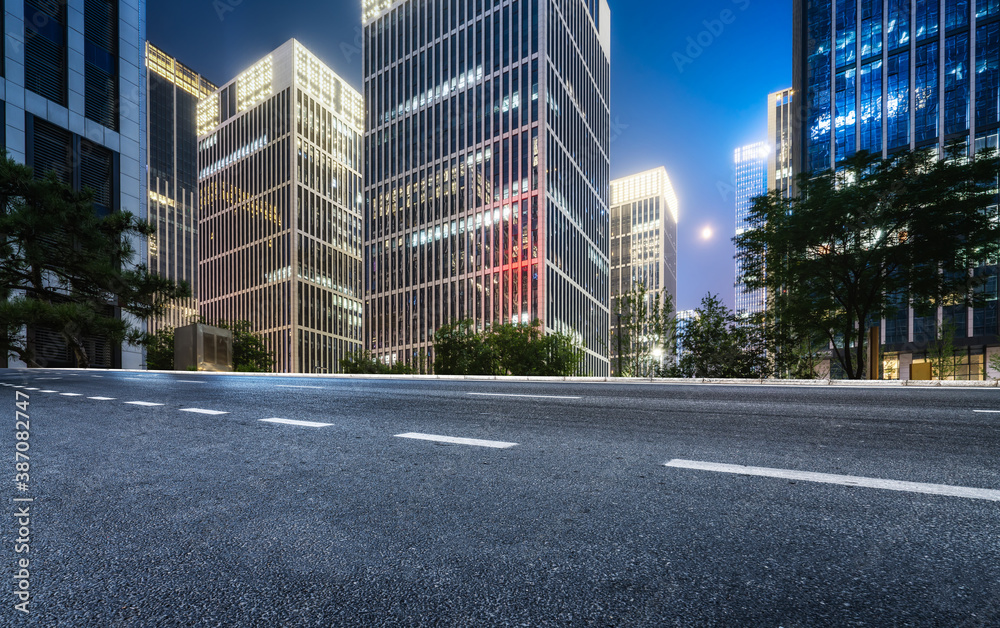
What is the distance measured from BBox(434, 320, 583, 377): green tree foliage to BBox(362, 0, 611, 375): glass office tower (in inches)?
1491

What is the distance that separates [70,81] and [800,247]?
4035 cm

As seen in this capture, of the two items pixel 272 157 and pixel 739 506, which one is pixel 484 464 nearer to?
pixel 739 506

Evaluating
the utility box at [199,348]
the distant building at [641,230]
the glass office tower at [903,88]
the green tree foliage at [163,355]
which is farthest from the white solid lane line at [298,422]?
the distant building at [641,230]

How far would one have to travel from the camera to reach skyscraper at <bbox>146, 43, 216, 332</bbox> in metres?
135

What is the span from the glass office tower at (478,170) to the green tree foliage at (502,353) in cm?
3787

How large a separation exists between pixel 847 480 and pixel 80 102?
41799 mm

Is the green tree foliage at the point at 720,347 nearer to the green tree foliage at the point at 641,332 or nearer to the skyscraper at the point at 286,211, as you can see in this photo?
the green tree foliage at the point at 641,332

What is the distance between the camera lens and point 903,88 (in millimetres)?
55500

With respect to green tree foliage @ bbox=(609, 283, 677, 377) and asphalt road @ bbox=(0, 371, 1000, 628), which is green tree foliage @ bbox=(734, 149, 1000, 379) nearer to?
green tree foliage @ bbox=(609, 283, 677, 377)

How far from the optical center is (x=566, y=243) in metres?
74.1

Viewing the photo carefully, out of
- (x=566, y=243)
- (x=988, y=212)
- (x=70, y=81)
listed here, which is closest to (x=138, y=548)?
(x=988, y=212)

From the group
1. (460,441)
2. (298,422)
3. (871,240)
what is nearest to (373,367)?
(871,240)

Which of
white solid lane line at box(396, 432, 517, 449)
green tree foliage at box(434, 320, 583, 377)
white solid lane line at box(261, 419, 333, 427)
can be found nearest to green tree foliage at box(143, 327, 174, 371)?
green tree foliage at box(434, 320, 583, 377)

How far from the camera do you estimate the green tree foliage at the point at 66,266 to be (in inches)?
547
